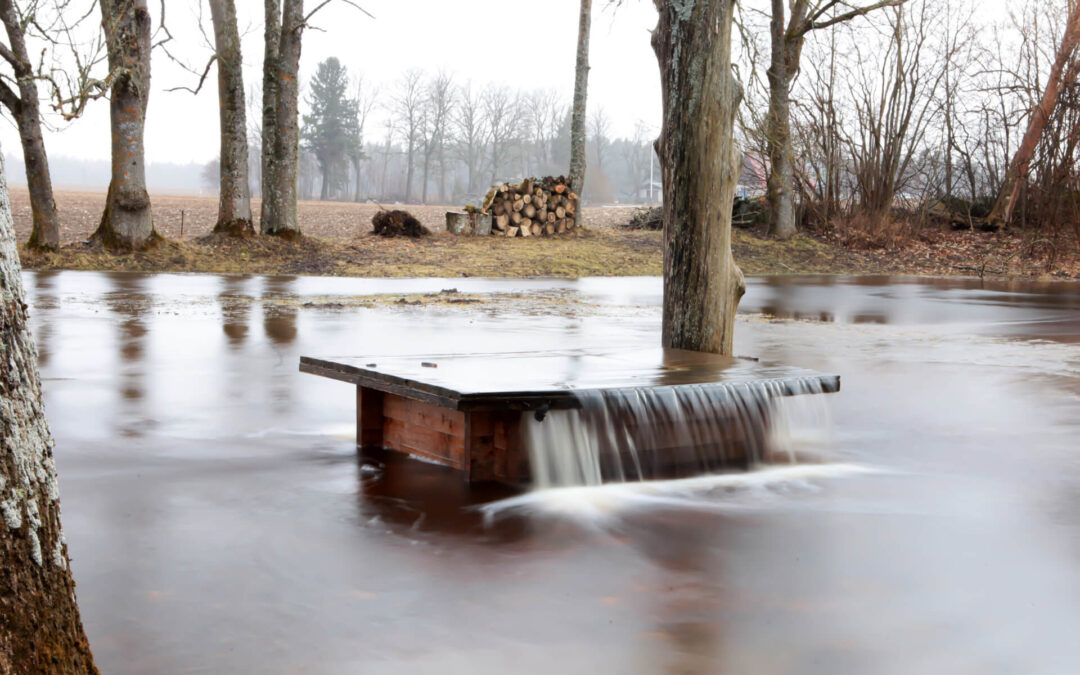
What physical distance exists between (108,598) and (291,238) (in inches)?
721

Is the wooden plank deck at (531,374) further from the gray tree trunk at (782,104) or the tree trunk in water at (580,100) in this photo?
the tree trunk in water at (580,100)

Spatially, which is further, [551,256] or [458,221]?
[458,221]

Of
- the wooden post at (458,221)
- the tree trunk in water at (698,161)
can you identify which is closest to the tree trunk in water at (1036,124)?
the wooden post at (458,221)

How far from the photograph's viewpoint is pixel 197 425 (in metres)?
5.79

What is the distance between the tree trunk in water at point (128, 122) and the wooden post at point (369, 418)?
13890 millimetres

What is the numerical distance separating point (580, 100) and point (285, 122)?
335 inches

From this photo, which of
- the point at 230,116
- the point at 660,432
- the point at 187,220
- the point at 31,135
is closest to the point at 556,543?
the point at 660,432

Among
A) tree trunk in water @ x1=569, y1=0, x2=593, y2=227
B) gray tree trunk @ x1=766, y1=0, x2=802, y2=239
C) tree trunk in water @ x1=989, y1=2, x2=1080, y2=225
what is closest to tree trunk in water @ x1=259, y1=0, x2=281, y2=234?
tree trunk in water @ x1=569, y1=0, x2=593, y2=227

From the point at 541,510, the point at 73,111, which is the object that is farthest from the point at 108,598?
the point at 73,111

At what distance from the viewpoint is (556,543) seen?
3824 mm

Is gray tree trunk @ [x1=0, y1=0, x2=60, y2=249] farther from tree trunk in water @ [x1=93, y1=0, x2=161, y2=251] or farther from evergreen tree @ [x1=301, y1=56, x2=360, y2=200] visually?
evergreen tree @ [x1=301, y1=56, x2=360, y2=200]

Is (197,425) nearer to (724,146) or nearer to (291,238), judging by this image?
(724,146)

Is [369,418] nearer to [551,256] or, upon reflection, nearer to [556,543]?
[556,543]

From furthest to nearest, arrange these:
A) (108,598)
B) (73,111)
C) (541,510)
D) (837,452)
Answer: (73,111)
(837,452)
(541,510)
(108,598)
